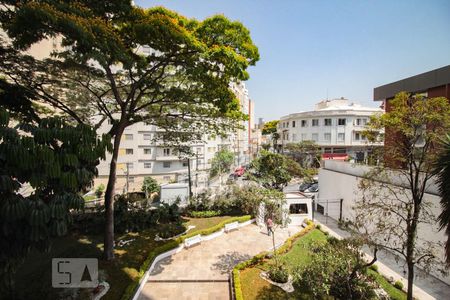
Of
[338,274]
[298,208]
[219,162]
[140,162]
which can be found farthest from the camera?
[219,162]

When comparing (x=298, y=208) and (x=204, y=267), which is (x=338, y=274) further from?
(x=298, y=208)

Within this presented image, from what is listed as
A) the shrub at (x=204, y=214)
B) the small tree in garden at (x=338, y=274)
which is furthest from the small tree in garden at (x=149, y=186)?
the small tree in garden at (x=338, y=274)

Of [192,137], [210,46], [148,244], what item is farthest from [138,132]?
[210,46]

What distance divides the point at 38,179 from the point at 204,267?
9.05 m

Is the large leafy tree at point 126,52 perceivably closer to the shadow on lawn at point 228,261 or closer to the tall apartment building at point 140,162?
the shadow on lawn at point 228,261

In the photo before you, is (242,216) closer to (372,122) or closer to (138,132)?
(372,122)

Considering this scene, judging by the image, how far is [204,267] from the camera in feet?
36.7

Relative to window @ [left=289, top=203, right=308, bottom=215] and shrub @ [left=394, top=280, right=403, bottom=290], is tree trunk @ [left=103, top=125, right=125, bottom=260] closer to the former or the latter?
window @ [left=289, top=203, right=308, bottom=215]

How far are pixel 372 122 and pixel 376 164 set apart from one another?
1.83 m

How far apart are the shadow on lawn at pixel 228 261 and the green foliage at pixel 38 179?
8185 mm

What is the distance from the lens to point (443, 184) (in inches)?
236

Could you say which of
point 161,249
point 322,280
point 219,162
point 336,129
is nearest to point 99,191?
point 219,162

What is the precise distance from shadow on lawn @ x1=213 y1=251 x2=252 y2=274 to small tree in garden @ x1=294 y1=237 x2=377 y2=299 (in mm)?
3229

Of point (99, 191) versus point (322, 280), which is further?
point (99, 191)
